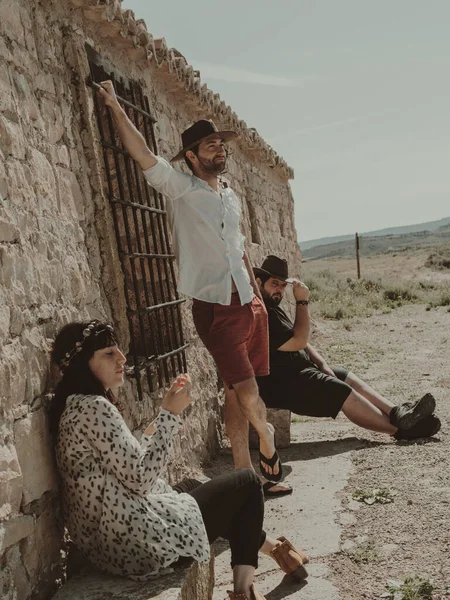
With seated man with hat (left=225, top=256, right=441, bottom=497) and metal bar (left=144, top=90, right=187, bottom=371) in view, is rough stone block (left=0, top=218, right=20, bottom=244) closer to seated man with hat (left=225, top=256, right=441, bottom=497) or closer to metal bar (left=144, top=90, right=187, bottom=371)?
metal bar (left=144, top=90, right=187, bottom=371)

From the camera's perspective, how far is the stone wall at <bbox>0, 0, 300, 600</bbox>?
2.44 meters

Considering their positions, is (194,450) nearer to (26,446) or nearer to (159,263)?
(159,263)

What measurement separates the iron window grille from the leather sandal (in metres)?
1.11

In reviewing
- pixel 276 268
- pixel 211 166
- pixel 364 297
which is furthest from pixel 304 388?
pixel 364 297

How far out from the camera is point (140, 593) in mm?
2369

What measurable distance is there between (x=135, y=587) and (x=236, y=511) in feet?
2.17

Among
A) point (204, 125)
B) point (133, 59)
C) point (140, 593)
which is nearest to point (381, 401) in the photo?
point (204, 125)

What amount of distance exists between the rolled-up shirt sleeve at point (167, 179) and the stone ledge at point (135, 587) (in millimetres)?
1931

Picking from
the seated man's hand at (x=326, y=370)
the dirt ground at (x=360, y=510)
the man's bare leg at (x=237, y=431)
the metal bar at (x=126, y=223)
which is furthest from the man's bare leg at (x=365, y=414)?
the metal bar at (x=126, y=223)

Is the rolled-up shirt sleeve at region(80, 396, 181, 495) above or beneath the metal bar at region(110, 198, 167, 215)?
beneath

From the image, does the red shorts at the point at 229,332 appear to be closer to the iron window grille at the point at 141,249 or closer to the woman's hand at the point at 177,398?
the iron window grille at the point at 141,249

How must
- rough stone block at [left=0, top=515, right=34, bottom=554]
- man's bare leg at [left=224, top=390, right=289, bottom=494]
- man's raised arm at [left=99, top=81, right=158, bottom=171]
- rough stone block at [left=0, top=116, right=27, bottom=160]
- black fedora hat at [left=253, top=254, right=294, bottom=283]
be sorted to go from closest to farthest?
rough stone block at [left=0, top=515, right=34, bottom=554] < rough stone block at [left=0, top=116, right=27, bottom=160] < man's raised arm at [left=99, top=81, right=158, bottom=171] < man's bare leg at [left=224, top=390, right=289, bottom=494] < black fedora hat at [left=253, top=254, right=294, bottom=283]

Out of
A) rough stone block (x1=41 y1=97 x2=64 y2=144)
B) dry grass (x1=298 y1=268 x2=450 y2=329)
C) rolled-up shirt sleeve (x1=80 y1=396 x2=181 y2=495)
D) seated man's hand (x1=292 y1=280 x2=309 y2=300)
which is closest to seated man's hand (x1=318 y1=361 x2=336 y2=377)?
seated man's hand (x1=292 y1=280 x2=309 y2=300)

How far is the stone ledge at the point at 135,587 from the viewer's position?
2355 millimetres
